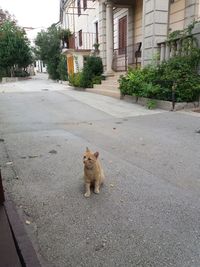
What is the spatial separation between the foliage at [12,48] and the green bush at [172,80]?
21.1 m

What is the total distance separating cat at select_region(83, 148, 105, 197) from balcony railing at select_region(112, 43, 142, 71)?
1154 centimetres

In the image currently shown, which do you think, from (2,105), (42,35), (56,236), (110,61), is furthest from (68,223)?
(42,35)

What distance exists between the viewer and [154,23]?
10.2 m

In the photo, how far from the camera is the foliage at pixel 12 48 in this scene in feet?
90.9

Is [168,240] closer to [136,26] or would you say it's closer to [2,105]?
[2,105]

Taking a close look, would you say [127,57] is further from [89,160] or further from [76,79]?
[89,160]

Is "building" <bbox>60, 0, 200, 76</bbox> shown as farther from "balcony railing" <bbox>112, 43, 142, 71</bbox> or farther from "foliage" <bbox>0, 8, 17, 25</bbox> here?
"foliage" <bbox>0, 8, 17, 25</bbox>

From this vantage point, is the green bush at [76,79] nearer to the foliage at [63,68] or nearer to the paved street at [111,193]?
the foliage at [63,68]

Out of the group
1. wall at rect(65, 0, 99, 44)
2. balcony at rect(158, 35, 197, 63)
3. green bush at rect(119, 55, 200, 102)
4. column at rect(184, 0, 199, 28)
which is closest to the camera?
green bush at rect(119, 55, 200, 102)

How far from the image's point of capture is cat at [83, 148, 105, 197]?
10.2ft

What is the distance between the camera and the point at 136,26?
15523 mm

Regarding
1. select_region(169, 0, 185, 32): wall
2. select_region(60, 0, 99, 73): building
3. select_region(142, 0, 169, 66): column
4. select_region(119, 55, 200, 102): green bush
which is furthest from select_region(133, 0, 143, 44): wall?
select_region(119, 55, 200, 102): green bush

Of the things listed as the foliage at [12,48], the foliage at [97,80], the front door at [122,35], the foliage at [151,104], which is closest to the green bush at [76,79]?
the foliage at [97,80]

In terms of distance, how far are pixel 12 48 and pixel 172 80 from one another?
22566mm
